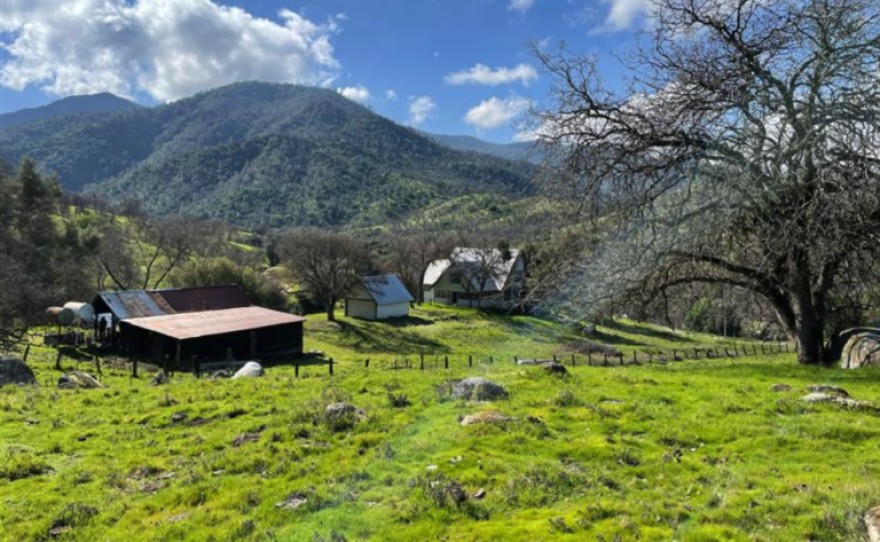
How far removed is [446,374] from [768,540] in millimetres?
12571

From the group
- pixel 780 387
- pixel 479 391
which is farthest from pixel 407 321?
pixel 780 387

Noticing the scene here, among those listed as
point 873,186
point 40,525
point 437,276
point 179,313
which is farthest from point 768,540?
point 437,276

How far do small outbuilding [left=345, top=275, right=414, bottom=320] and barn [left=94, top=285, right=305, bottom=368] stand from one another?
21.8 metres

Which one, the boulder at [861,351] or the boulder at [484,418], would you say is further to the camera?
the boulder at [861,351]

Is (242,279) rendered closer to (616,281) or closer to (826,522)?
(616,281)

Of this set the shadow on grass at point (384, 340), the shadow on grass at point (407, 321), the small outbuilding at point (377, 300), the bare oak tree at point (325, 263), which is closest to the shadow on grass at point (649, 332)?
the shadow on grass at point (407, 321)

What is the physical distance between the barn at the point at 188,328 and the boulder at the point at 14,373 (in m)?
12.5

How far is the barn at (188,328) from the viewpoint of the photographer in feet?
128

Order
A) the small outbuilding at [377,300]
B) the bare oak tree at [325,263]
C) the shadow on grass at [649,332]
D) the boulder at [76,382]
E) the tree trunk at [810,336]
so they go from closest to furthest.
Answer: the tree trunk at [810,336] < the boulder at [76,382] < the bare oak tree at [325,263] < the shadow on grass at [649,332] < the small outbuilding at [377,300]

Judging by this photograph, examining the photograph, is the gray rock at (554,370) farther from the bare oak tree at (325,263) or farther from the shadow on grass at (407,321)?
the bare oak tree at (325,263)

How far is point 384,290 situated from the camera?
70500 millimetres

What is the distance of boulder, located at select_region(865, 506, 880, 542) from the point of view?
550 centimetres

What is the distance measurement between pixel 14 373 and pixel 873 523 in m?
27.9

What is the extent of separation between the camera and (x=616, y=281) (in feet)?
53.8
